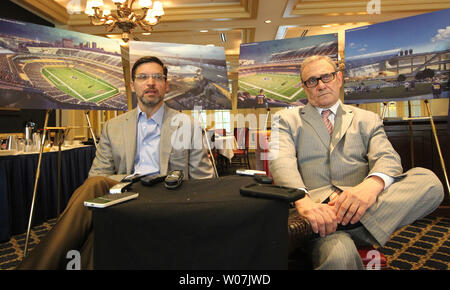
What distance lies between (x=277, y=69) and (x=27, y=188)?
8.52ft

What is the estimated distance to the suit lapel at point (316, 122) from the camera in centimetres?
143

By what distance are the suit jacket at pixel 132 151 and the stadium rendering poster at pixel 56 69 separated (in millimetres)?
511

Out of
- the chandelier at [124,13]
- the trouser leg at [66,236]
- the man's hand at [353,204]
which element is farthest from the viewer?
the chandelier at [124,13]

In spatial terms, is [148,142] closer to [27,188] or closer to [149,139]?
[149,139]

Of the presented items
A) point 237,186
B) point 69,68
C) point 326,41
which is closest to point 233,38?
point 326,41

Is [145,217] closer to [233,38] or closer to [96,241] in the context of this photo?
[96,241]

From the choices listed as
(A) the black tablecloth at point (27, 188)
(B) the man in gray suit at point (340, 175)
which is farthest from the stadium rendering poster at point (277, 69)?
(A) the black tablecloth at point (27, 188)

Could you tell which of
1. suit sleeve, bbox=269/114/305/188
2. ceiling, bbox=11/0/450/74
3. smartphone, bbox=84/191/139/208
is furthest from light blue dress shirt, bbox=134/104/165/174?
ceiling, bbox=11/0/450/74

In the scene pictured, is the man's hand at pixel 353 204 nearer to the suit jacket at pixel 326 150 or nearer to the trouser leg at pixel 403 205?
the trouser leg at pixel 403 205

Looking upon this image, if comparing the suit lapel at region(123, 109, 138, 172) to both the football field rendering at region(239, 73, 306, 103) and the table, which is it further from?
the football field rendering at region(239, 73, 306, 103)

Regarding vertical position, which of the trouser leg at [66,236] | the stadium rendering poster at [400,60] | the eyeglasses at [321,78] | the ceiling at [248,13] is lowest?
the trouser leg at [66,236]

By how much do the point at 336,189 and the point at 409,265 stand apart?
39.7 inches

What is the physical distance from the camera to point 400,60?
2.12m
